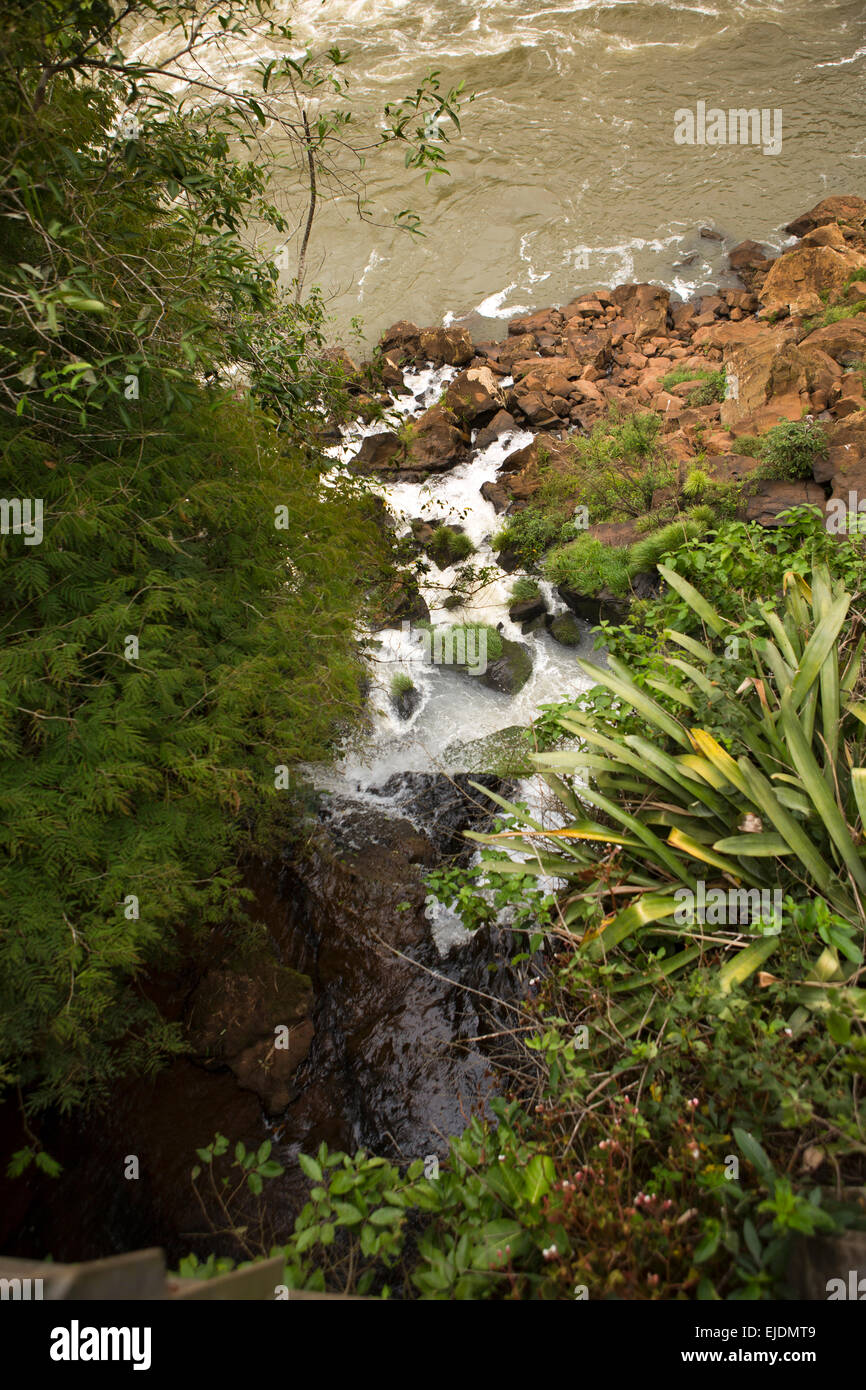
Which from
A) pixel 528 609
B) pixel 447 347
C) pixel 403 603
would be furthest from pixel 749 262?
pixel 403 603

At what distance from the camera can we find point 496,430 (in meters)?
7.83

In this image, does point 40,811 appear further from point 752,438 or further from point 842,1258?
point 752,438

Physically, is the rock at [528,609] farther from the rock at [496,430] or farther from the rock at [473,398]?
the rock at [473,398]

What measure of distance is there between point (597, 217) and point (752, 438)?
7326 mm

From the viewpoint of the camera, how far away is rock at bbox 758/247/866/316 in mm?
8102

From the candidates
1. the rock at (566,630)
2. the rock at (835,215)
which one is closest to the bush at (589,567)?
the rock at (566,630)

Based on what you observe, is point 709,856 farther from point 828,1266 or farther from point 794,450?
point 794,450

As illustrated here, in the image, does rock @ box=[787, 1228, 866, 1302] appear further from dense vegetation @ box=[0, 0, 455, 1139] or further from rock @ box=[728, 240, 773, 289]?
Result: rock @ box=[728, 240, 773, 289]

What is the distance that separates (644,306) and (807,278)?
6.17 ft

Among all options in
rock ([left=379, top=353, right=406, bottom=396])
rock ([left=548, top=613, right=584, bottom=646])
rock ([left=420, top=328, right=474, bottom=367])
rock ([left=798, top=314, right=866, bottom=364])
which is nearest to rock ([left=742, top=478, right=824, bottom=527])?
rock ([left=548, top=613, right=584, bottom=646])

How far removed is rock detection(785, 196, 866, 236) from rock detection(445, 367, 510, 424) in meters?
5.57
